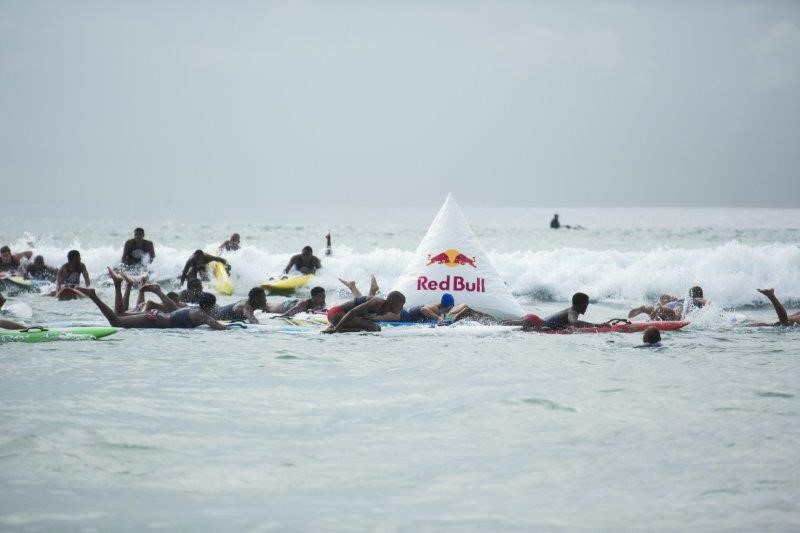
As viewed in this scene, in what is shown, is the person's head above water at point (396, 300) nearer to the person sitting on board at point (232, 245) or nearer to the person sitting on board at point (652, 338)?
the person sitting on board at point (652, 338)

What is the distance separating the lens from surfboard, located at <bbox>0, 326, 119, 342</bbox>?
9.26 metres

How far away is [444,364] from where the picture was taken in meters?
8.44

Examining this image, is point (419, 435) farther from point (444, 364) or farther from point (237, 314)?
point (237, 314)

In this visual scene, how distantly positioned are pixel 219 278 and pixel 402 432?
37.6ft

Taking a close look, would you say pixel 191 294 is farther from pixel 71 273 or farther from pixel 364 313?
pixel 71 273

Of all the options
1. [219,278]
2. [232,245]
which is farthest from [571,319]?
[232,245]

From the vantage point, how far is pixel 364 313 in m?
10.7

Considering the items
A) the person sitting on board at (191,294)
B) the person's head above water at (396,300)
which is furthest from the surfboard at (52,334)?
the person's head above water at (396,300)

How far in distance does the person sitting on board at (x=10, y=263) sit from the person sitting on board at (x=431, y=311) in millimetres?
9627

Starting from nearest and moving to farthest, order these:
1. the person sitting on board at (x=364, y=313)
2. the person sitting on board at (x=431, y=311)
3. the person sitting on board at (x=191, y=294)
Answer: the person sitting on board at (x=364, y=313) → the person sitting on board at (x=431, y=311) → the person sitting on board at (x=191, y=294)

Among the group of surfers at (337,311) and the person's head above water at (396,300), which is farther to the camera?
the person's head above water at (396,300)

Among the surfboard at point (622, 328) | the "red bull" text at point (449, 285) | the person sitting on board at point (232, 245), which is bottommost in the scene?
the surfboard at point (622, 328)

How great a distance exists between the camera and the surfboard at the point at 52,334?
926cm

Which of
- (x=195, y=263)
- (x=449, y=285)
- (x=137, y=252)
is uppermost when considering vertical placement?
(x=137, y=252)
